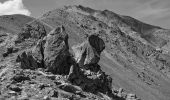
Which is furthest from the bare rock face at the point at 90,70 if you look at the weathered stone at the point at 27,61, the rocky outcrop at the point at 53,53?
the weathered stone at the point at 27,61

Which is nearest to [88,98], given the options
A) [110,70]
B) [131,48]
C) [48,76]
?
[48,76]

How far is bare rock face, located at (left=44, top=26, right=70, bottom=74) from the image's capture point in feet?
130

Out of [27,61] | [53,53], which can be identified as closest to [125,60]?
[53,53]

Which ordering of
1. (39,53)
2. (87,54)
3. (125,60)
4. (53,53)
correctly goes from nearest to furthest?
(53,53), (39,53), (87,54), (125,60)

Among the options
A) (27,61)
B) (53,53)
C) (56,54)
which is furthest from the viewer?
(56,54)

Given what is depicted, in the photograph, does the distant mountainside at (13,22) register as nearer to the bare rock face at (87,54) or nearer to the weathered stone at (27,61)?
the bare rock face at (87,54)

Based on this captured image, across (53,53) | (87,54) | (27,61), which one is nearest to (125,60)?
(87,54)

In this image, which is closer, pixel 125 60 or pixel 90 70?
pixel 90 70

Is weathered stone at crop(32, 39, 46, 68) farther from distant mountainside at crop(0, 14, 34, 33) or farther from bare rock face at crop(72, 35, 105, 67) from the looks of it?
distant mountainside at crop(0, 14, 34, 33)

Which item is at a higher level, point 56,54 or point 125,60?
point 56,54

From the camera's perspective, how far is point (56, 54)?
133 feet

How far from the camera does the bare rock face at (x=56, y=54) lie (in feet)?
130

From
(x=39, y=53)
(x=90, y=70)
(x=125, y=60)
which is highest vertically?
(x=39, y=53)

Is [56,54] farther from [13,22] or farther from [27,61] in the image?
[13,22]
